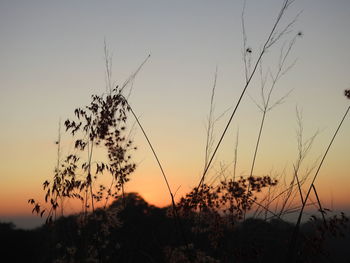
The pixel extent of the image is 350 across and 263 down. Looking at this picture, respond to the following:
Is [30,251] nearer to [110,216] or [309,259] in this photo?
[110,216]

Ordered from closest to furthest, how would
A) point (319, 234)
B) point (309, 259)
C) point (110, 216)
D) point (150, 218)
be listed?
point (309, 259) < point (319, 234) < point (110, 216) < point (150, 218)

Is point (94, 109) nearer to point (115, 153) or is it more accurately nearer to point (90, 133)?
point (90, 133)

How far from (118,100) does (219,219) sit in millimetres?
3416

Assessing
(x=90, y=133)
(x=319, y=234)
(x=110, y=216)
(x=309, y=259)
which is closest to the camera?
(x=309, y=259)

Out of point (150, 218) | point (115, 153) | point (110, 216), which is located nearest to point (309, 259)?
point (115, 153)

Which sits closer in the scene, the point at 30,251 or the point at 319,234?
the point at 319,234

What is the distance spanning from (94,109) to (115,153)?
1284 mm

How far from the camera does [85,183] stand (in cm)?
598

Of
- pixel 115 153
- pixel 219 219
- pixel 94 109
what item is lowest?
pixel 219 219

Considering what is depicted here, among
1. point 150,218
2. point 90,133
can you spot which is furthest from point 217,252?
point 150,218

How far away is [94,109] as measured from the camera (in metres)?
5.95

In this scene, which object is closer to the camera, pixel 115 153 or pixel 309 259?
pixel 309 259

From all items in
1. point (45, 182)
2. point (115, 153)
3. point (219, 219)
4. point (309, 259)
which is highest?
point (115, 153)

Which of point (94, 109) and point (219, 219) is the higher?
point (94, 109)
